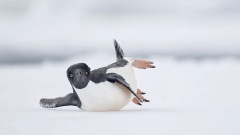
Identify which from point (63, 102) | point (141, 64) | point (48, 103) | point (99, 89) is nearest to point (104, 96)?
point (99, 89)

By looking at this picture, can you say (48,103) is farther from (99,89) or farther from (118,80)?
(118,80)

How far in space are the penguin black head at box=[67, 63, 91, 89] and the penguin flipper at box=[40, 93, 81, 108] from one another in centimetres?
27

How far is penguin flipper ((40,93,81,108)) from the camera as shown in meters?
6.27

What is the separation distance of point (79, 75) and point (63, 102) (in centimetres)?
52

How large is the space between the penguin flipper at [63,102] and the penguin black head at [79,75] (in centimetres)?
27

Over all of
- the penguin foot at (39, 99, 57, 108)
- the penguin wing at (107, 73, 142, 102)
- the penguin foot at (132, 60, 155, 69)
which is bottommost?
the penguin foot at (39, 99, 57, 108)

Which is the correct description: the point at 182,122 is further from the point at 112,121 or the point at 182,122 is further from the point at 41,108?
the point at 41,108

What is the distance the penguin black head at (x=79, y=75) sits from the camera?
598 centimetres

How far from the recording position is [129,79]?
6426 millimetres

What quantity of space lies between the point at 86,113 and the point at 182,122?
1.05m

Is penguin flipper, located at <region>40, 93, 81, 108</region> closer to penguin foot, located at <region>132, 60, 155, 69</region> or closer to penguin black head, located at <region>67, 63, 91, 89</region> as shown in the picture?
penguin black head, located at <region>67, 63, 91, 89</region>

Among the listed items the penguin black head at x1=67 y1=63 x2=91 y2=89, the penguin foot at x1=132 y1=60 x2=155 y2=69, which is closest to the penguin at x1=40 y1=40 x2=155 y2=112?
the penguin black head at x1=67 y1=63 x2=91 y2=89

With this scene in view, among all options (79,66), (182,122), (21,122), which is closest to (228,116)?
(182,122)

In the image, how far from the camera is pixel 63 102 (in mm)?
6359
